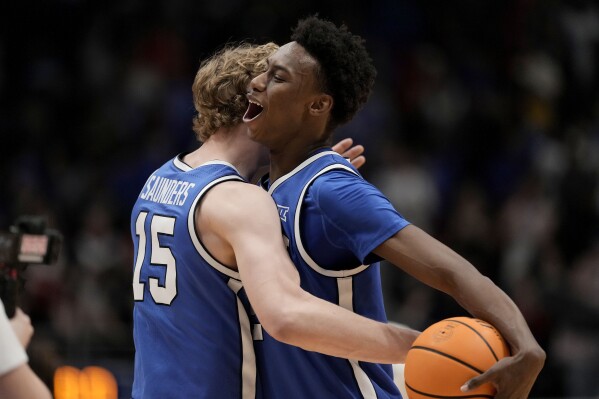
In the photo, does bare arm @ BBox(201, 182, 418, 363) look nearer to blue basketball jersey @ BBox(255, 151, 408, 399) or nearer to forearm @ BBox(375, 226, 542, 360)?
blue basketball jersey @ BBox(255, 151, 408, 399)

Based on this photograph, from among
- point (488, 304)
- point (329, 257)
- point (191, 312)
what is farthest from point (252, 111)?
point (488, 304)

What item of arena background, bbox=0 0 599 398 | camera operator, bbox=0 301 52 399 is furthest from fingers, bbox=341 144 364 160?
arena background, bbox=0 0 599 398

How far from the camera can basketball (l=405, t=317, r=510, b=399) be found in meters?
3.53

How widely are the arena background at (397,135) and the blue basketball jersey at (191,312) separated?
5.27 m

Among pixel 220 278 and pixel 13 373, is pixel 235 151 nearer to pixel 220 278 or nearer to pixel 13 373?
pixel 220 278

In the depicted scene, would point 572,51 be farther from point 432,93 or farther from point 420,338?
point 420,338

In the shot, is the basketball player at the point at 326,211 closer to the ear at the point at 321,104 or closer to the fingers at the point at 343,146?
the ear at the point at 321,104

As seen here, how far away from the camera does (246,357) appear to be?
4090mm

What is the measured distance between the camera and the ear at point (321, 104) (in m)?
4.12

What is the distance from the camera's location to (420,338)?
3.68m

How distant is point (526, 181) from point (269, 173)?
7415 mm

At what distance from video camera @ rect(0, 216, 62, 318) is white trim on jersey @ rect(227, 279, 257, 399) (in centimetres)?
118

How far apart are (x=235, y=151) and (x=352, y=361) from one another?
997 mm

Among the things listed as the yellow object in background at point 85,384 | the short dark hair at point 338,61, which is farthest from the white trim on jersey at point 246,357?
the yellow object in background at point 85,384
